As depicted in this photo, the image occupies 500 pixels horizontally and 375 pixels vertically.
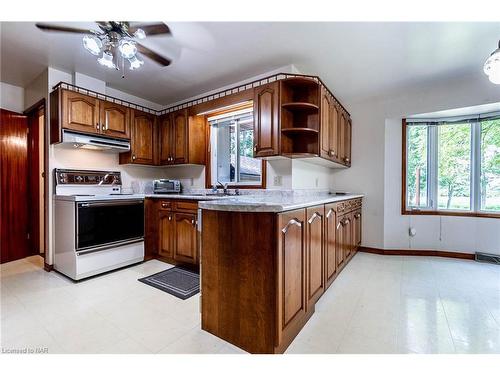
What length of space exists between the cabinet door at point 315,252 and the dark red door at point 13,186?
12.9ft

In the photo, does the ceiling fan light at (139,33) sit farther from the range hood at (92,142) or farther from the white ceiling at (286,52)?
the range hood at (92,142)

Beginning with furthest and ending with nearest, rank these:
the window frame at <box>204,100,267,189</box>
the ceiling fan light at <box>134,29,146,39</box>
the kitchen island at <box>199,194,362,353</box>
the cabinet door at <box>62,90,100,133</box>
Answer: the window frame at <box>204,100,267,189</box> → the cabinet door at <box>62,90,100,133</box> → the ceiling fan light at <box>134,29,146,39</box> → the kitchen island at <box>199,194,362,353</box>

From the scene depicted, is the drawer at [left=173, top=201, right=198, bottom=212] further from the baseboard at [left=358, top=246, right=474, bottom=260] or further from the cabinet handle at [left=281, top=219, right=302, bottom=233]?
the baseboard at [left=358, top=246, right=474, bottom=260]

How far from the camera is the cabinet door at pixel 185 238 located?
2.72 m

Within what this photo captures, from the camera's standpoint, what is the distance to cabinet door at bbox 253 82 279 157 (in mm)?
2334

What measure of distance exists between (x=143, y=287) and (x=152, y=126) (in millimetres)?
2389

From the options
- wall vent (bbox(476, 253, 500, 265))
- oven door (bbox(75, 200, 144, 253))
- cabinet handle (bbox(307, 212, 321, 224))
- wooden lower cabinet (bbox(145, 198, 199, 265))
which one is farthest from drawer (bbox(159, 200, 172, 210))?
wall vent (bbox(476, 253, 500, 265))

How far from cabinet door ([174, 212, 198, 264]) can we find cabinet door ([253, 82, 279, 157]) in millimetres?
1138

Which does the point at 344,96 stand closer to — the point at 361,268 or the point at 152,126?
the point at 361,268

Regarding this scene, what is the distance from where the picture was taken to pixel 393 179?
11.8 feet

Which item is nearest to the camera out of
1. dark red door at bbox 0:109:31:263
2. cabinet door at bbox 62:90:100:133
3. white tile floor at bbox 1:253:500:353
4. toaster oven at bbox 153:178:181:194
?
white tile floor at bbox 1:253:500:353

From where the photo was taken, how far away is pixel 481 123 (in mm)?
3219

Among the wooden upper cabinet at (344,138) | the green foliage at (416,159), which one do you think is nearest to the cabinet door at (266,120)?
the wooden upper cabinet at (344,138)
